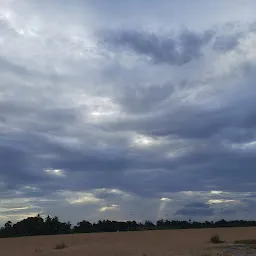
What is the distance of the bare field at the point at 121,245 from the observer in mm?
35125

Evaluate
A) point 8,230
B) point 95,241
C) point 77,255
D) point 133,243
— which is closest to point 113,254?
point 77,255

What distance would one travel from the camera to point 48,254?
36531 mm

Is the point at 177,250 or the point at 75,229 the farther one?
the point at 75,229

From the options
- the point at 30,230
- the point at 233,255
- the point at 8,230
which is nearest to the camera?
the point at 233,255

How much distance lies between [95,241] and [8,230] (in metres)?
46.5

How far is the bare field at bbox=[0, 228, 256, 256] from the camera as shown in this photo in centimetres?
3512

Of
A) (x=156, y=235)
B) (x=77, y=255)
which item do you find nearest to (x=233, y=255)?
(x=77, y=255)

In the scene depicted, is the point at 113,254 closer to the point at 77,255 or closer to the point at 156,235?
the point at 77,255

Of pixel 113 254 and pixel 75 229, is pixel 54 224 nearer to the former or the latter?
pixel 75 229

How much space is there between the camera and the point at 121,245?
134 feet

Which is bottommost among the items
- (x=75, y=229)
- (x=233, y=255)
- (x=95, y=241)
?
(x=233, y=255)

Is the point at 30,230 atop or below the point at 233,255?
atop

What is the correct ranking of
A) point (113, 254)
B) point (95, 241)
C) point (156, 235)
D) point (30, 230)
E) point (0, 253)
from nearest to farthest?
1. point (113, 254)
2. point (0, 253)
3. point (95, 241)
4. point (156, 235)
5. point (30, 230)

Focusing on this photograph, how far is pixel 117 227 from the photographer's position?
8125 centimetres
